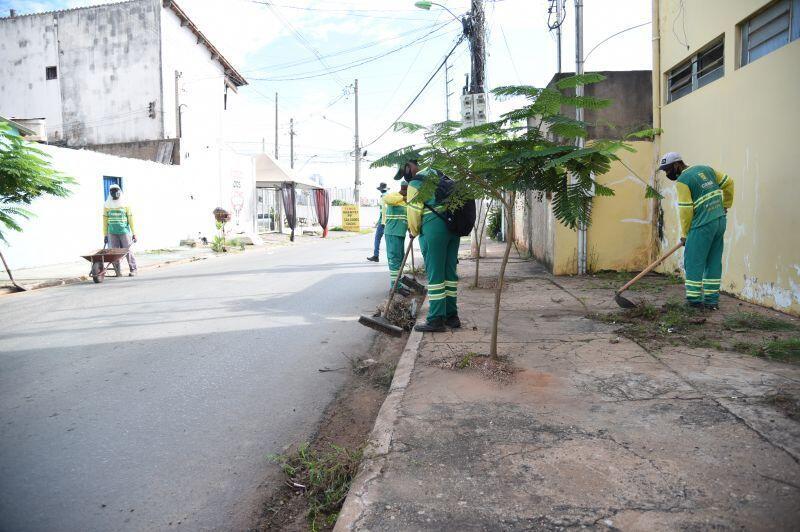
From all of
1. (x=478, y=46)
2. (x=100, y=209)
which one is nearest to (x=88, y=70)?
(x=100, y=209)

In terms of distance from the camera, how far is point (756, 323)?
5070mm

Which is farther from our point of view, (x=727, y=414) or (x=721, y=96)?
(x=721, y=96)

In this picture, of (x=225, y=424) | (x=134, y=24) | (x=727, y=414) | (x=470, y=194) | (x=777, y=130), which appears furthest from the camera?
(x=134, y=24)

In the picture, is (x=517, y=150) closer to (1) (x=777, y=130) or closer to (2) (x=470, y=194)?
(2) (x=470, y=194)

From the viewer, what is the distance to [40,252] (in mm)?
12227

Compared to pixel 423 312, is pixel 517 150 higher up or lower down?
higher up

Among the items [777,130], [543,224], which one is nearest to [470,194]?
[777,130]

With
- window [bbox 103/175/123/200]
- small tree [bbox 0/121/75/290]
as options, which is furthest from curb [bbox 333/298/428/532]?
window [bbox 103/175/123/200]

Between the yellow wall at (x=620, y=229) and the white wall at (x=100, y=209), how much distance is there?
865cm

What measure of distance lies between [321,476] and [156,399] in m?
1.74

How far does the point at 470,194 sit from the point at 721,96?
4795 mm

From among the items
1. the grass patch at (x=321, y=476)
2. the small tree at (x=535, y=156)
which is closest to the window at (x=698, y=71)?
the small tree at (x=535, y=156)

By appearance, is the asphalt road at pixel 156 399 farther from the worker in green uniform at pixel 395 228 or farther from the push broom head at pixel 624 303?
the push broom head at pixel 624 303

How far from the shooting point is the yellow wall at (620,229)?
8.91 meters
